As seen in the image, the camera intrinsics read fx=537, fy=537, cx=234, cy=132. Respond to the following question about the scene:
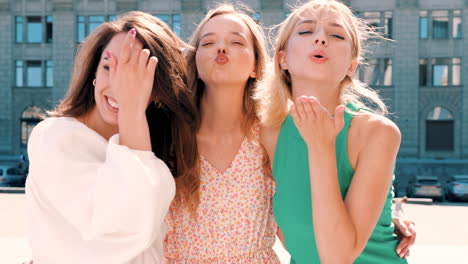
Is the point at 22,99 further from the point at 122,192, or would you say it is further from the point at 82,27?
the point at 122,192

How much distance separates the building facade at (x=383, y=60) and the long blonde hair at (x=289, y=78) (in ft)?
109

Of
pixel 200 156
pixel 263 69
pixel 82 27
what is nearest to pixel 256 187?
pixel 200 156

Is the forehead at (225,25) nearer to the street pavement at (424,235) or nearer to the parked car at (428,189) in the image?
the street pavement at (424,235)

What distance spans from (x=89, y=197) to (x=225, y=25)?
158cm

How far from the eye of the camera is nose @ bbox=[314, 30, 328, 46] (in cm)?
245

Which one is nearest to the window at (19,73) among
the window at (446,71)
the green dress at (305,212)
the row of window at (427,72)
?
the row of window at (427,72)

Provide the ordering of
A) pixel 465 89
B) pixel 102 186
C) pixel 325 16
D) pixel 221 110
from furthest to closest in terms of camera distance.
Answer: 1. pixel 465 89
2. pixel 221 110
3. pixel 325 16
4. pixel 102 186

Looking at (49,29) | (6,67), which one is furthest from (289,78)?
(6,67)

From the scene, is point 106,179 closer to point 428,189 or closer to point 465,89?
point 428,189

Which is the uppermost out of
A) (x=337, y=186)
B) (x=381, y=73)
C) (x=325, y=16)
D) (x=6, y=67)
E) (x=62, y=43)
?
(x=62, y=43)

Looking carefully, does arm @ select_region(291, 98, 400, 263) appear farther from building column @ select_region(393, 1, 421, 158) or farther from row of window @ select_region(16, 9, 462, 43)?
building column @ select_region(393, 1, 421, 158)

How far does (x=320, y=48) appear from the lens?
245cm

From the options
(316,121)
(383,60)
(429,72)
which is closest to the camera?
(316,121)

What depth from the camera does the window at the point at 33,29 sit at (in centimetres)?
4012
